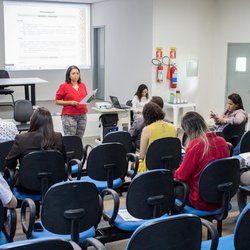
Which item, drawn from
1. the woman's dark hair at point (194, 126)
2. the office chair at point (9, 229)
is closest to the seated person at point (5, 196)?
the office chair at point (9, 229)

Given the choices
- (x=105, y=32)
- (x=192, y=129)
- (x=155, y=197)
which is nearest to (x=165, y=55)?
(x=105, y=32)

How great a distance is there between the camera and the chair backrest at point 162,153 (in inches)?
143

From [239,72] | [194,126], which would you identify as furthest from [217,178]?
[239,72]

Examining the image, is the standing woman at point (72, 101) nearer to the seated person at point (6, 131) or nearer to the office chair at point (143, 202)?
the seated person at point (6, 131)

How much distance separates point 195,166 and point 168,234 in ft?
4.31

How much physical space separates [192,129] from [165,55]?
17.2 feet

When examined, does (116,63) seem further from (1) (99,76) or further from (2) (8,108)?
(2) (8,108)

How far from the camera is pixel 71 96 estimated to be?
5492 mm

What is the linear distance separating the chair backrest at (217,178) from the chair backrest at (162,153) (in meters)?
0.79

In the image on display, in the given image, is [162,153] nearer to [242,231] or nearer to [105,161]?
[105,161]

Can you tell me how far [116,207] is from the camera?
8.92 ft

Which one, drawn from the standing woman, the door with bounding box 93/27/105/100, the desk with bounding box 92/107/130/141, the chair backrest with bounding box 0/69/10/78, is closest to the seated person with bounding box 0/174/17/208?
the standing woman

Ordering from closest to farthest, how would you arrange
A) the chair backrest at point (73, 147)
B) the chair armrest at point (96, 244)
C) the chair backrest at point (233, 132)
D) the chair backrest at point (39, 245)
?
1. the chair backrest at point (39, 245)
2. the chair armrest at point (96, 244)
3. the chair backrest at point (73, 147)
4. the chair backrest at point (233, 132)

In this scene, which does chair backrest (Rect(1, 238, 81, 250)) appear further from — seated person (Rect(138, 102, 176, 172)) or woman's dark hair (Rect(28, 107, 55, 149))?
seated person (Rect(138, 102, 176, 172))
